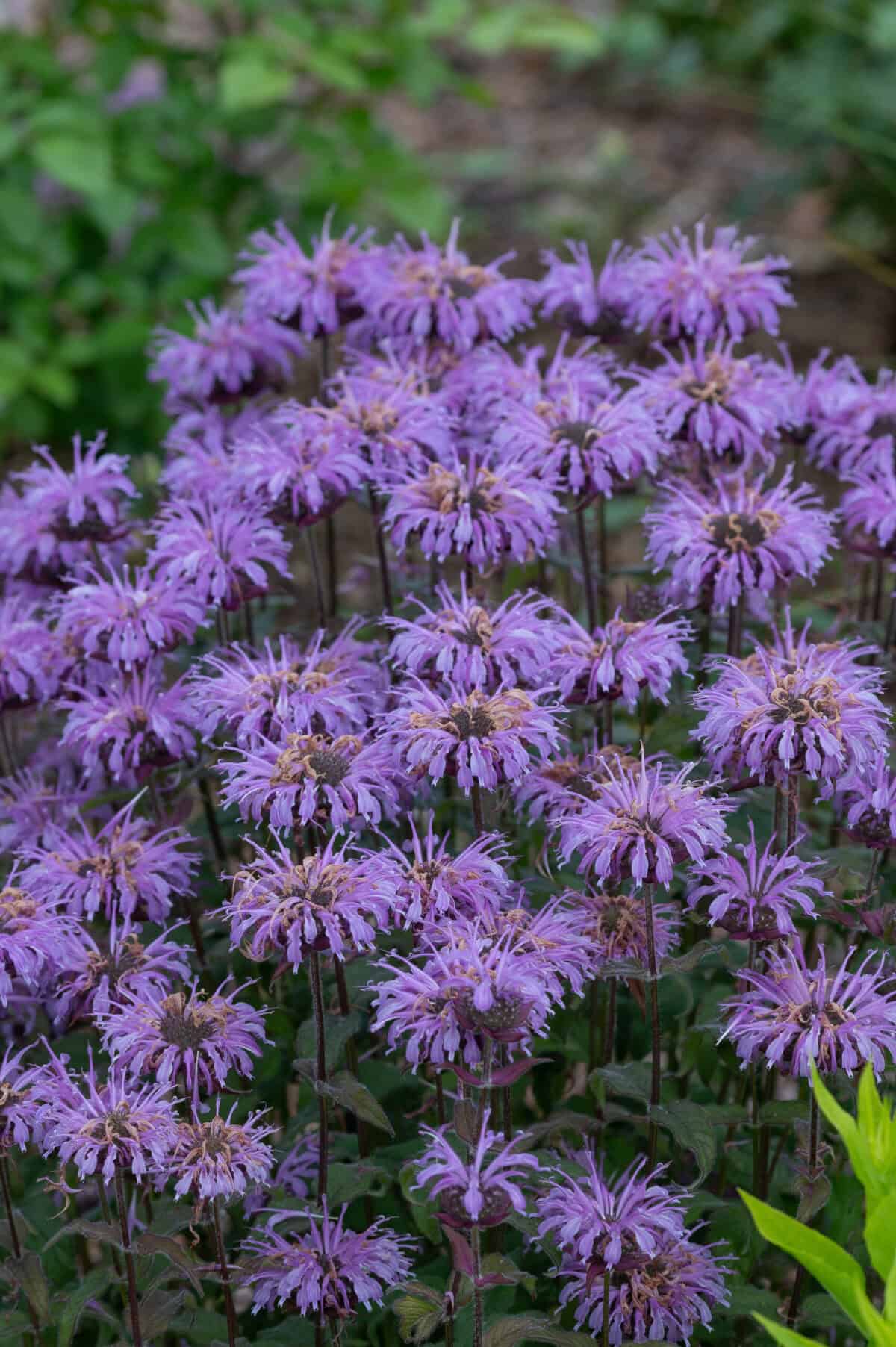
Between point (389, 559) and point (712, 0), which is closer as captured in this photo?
point (389, 559)

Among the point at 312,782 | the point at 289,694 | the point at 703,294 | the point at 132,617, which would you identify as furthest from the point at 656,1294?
the point at 703,294

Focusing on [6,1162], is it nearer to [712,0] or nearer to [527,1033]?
[527,1033]

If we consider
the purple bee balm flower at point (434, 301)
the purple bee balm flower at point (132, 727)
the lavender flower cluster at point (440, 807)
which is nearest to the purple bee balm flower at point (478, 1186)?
the lavender flower cluster at point (440, 807)

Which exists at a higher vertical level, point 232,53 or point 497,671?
point 232,53

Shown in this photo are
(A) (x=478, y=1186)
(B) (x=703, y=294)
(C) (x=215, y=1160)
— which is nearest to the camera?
(A) (x=478, y=1186)

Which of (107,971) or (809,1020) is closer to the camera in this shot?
(809,1020)

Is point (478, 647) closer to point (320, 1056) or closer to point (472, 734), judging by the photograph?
point (472, 734)

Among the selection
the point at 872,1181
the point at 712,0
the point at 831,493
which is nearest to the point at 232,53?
the point at 831,493
